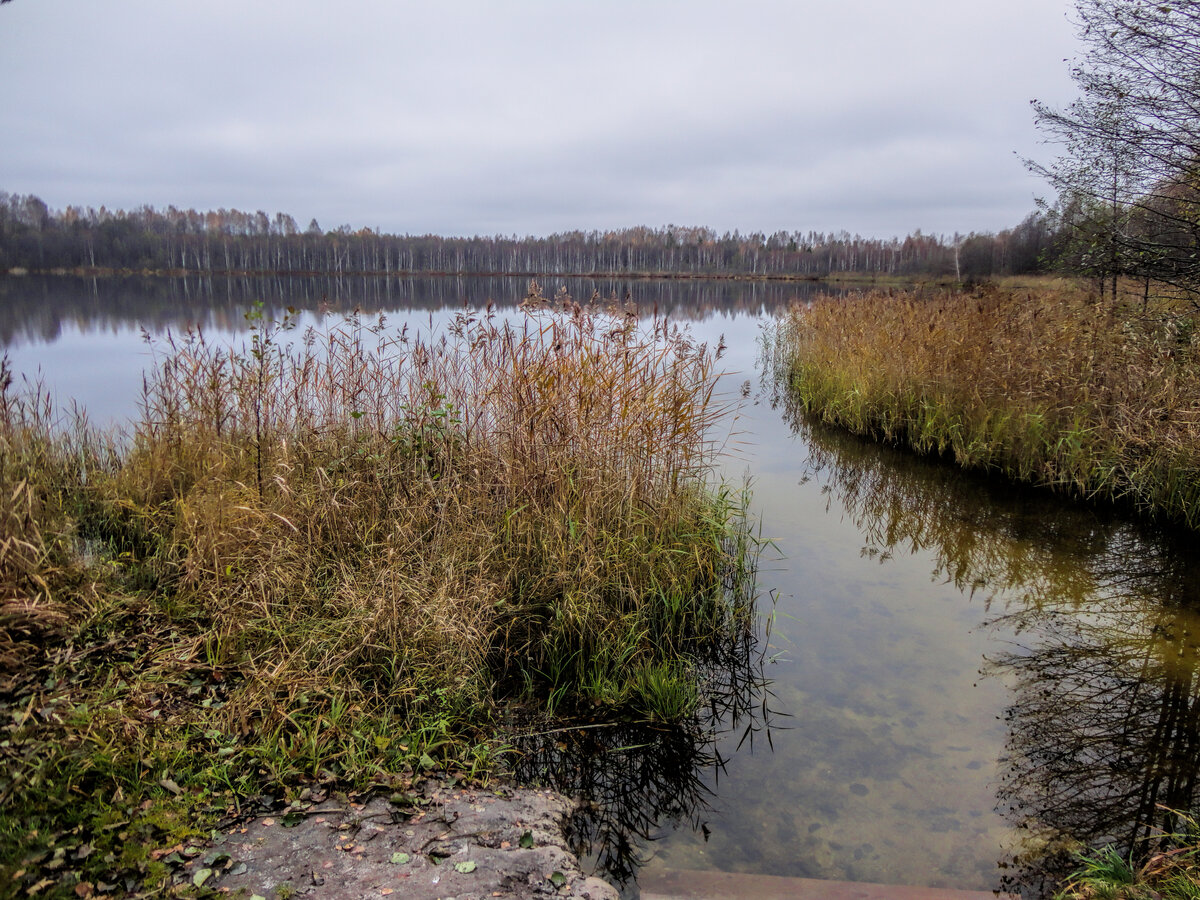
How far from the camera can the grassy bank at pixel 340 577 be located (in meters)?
2.75

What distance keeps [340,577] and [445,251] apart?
9250cm

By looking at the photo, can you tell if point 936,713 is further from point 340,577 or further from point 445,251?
point 445,251

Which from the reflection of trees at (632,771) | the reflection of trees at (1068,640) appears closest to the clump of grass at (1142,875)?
the reflection of trees at (1068,640)

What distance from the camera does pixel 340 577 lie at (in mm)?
4176

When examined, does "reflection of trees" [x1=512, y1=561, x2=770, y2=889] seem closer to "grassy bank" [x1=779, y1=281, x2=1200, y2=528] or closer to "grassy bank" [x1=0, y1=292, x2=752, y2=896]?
"grassy bank" [x1=0, y1=292, x2=752, y2=896]

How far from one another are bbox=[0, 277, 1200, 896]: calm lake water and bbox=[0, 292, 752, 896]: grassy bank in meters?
0.53

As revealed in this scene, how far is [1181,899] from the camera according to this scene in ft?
7.51

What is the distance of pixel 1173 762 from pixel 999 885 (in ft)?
4.82

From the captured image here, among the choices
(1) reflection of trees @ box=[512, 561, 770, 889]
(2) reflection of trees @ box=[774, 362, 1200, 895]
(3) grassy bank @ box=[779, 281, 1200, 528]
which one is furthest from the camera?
(3) grassy bank @ box=[779, 281, 1200, 528]

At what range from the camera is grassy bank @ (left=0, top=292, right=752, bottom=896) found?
275 centimetres

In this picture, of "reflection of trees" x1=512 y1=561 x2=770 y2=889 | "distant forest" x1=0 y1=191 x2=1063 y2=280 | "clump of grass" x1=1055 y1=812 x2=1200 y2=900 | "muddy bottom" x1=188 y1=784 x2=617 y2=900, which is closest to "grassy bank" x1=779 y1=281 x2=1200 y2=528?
"clump of grass" x1=1055 y1=812 x2=1200 y2=900

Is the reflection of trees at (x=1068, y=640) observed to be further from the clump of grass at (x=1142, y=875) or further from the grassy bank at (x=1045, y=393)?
the grassy bank at (x=1045, y=393)

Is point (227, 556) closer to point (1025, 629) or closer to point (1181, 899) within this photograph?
point (1181, 899)

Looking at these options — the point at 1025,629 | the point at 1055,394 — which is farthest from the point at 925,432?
the point at 1025,629
